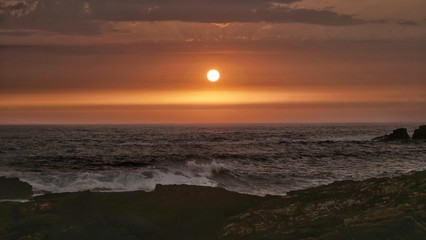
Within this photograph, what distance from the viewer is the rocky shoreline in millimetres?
15958

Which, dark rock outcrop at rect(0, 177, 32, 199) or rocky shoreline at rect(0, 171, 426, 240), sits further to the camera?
dark rock outcrop at rect(0, 177, 32, 199)

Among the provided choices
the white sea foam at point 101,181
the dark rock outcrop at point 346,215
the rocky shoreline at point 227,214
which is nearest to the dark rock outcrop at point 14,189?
the white sea foam at point 101,181

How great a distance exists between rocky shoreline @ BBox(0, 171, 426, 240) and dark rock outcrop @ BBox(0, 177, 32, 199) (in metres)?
5.84

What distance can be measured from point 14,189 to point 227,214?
1357 centimetres

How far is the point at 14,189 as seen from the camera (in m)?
26.6

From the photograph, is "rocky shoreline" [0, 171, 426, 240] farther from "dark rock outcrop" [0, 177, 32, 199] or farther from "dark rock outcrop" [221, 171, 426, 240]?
"dark rock outcrop" [0, 177, 32, 199]

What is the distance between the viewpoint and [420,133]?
3927 inches

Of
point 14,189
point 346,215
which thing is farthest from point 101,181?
point 346,215

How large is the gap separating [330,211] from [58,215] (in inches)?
401

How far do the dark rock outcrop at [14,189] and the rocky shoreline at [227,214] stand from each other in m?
5.84

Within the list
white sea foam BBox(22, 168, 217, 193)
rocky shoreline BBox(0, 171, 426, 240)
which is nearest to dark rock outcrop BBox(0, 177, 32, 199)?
white sea foam BBox(22, 168, 217, 193)

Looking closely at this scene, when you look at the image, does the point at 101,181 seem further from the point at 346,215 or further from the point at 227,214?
the point at 346,215

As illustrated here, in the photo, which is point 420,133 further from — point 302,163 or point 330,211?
point 330,211

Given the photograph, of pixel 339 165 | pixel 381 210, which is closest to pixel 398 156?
pixel 339 165
